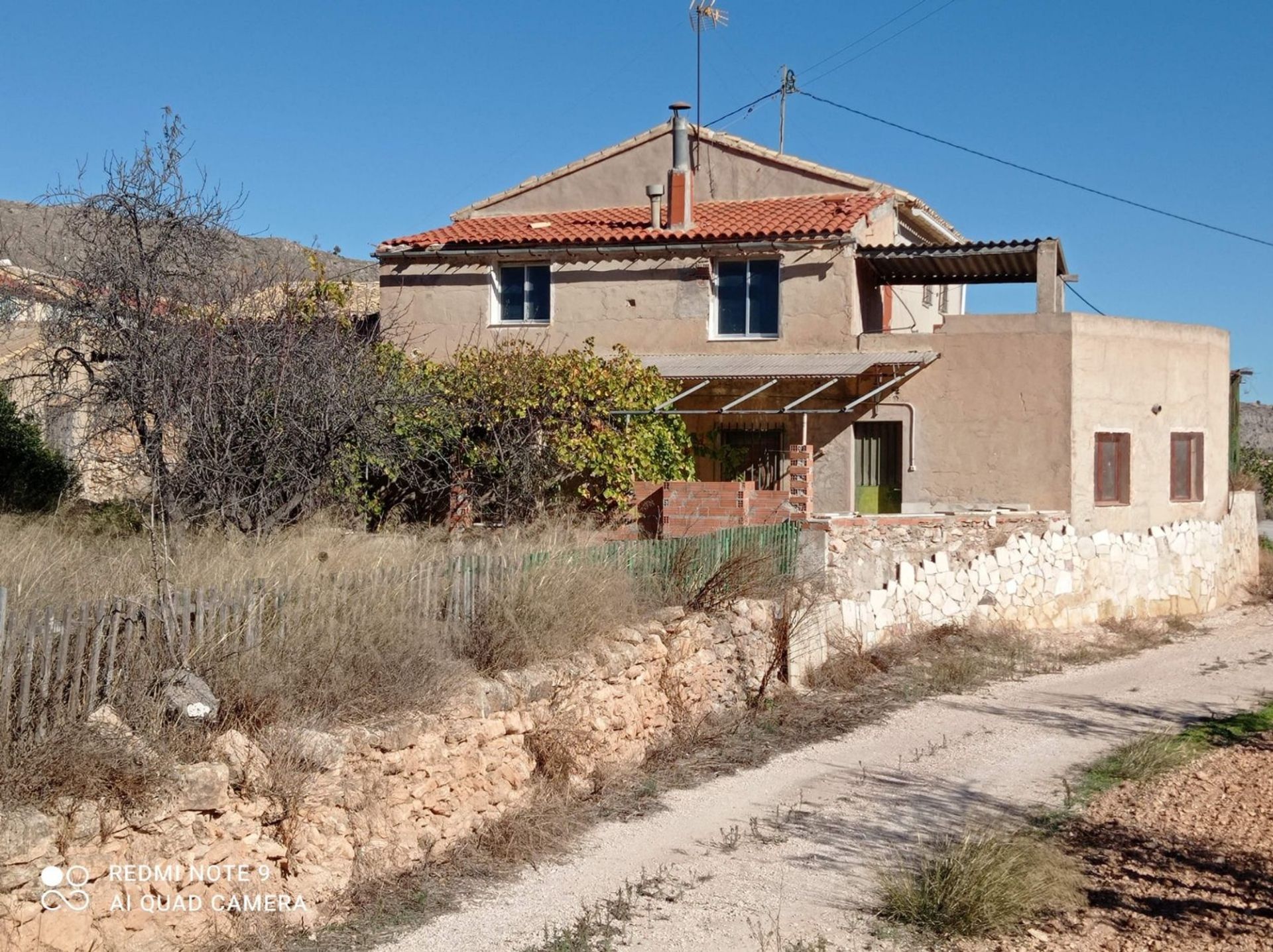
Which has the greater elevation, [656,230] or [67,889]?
[656,230]

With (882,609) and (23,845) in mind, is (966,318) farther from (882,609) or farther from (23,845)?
(23,845)

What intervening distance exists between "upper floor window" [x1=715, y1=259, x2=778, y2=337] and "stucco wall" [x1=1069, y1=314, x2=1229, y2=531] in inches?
187

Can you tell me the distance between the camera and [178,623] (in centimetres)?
730

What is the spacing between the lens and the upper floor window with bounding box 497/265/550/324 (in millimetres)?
21641

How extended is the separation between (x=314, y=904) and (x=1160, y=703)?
1036 centimetres

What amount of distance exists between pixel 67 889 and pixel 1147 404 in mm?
18314

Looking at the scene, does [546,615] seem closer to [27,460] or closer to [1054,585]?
[27,460]

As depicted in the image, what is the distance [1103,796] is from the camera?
10188 mm

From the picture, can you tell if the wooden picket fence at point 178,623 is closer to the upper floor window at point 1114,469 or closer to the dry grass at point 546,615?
the dry grass at point 546,615

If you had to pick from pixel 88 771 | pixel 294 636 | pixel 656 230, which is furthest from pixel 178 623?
pixel 656 230

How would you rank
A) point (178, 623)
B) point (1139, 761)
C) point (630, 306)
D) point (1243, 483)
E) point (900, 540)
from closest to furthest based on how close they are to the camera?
1. point (178, 623)
2. point (1139, 761)
3. point (900, 540)
4. point (630, 306)
5. point (1243, 483)

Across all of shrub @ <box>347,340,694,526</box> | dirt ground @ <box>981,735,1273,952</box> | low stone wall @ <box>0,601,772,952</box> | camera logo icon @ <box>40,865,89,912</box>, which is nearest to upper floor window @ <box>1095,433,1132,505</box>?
shrub @ <box>347,340,694,526</box>

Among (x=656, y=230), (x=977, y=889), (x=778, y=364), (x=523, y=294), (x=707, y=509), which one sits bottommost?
(x=977, y=889)

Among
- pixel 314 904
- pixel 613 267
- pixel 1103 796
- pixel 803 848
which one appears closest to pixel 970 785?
pixel 1103 796
